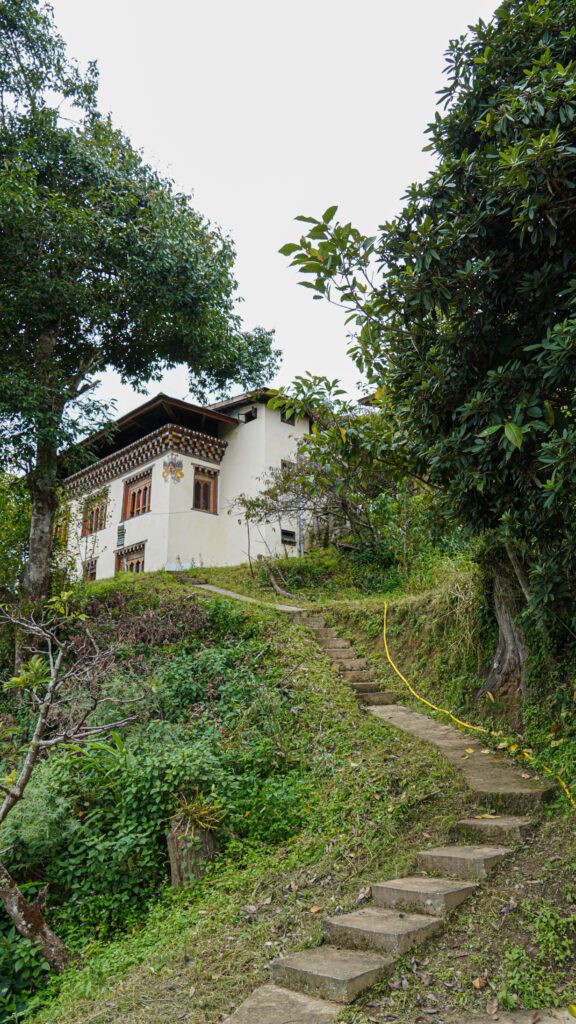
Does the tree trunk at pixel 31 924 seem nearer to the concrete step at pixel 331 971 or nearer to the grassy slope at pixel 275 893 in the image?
the grassy slope at pixel 275 893

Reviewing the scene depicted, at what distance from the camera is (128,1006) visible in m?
3.35

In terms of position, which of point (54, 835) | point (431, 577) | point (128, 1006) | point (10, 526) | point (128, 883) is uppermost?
point (10, 526)

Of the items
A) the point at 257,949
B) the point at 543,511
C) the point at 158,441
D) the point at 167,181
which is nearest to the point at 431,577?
the point at 543,511

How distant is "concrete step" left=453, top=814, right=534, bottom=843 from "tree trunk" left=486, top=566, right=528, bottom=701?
1838 mm

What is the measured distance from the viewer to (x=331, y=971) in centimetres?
302

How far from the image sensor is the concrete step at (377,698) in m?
7.57

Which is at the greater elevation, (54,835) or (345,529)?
(345,529)

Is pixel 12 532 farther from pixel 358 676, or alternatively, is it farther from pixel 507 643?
pixel 507 643

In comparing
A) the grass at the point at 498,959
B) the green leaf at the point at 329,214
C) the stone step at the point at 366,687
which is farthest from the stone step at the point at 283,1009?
the stone step at the point at 366,687

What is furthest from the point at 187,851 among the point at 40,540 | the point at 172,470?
the point at 172,470

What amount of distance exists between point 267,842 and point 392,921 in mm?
1935

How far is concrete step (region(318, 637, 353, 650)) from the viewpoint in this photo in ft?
30.3

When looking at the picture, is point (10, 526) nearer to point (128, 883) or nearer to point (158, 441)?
point (128, 883)

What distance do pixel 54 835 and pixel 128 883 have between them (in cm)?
80
